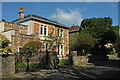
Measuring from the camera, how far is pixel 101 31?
20859mm

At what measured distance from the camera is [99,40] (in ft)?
67.7

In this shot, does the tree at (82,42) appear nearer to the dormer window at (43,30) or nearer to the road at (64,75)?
the dormer window at (43,30)

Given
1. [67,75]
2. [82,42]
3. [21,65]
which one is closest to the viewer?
[67,75]

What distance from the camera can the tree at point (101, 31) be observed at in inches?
808

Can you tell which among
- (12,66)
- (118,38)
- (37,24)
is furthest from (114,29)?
(12,66)

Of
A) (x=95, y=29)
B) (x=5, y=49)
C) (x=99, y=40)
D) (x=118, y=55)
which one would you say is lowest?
(x=118, y=55)

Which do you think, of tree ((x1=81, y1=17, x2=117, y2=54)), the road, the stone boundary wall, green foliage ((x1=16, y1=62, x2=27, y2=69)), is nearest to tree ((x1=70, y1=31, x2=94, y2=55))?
tree ((x1=81, y1=17, x2=117, y2=54))

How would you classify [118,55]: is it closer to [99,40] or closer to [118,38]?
[118,38]

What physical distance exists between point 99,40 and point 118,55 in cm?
1181

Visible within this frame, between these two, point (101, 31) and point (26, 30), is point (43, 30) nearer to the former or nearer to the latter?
point (26, 30)

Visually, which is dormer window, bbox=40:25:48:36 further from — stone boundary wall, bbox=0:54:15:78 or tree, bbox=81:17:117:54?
stone boundary wall, bbox=0:54:15:78

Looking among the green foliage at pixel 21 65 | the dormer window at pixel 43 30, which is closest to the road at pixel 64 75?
the green foliage at pixel 21 65

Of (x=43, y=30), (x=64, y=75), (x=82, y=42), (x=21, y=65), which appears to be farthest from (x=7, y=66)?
(x=43, y=30)

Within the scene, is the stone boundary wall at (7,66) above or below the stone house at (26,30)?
below
